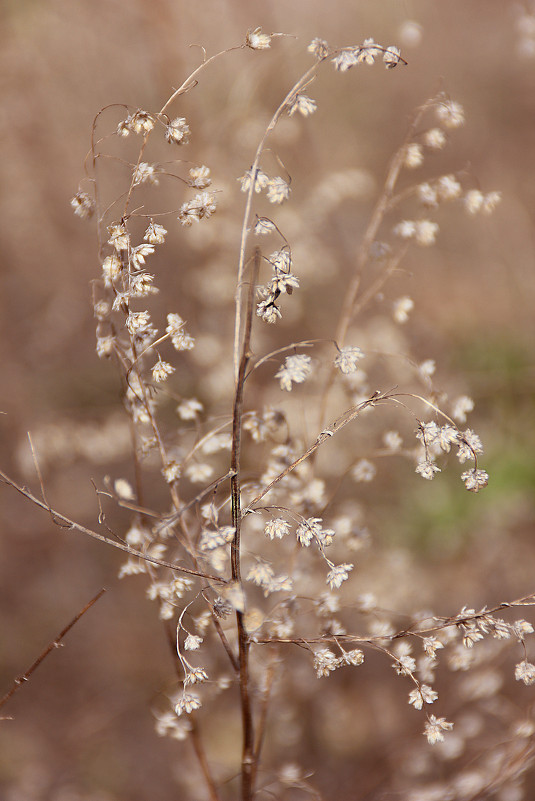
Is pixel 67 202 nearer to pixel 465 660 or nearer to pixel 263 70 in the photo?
pixel 263 70

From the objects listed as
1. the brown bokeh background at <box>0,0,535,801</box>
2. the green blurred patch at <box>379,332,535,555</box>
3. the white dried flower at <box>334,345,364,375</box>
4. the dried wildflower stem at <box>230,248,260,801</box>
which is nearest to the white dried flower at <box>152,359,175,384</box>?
the dried wildflower stem at <box>230,248,260,801</box>

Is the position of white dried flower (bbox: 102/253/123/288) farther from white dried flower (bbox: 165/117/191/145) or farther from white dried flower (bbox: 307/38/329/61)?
white dried flower (bbox: 307/38/329/61)

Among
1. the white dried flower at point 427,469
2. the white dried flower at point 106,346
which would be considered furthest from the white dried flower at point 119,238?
the white dried flower at point 427,469

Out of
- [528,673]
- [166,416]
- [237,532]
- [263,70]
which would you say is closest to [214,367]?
[166,416]

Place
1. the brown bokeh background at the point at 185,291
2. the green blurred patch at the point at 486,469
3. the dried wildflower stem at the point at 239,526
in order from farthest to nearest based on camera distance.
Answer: the green blurred patch at the point at 486,469 → the brown bokeh background at the point at 185,291 → the dried wildflower stem at the point at 239,526

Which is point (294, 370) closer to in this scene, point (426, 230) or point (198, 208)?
point (198, 208)

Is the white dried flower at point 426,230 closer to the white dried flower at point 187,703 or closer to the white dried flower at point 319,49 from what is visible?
the white dried flower at point 319,49
